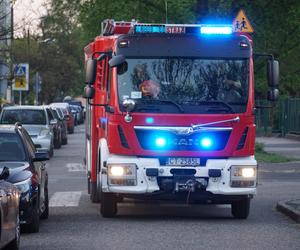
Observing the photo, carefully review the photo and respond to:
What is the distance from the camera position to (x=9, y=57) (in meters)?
43.3

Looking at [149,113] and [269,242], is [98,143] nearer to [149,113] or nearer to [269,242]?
[149,113]

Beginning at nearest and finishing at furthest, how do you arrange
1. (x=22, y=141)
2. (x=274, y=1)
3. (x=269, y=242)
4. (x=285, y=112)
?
(x=269, y=242)
(x=22, y=141)
(x=274, y=1)
(x=285, y=112)

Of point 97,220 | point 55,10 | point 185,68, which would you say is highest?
point 55,10

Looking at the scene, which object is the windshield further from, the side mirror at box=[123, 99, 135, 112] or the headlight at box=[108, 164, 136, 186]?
the headlight at box=[108, 164, 136, 186]

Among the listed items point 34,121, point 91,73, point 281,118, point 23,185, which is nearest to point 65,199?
point 91,73

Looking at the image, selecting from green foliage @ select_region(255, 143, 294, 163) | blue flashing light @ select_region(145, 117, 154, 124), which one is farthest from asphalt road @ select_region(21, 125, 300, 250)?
green foliage @ select_region(255, 143, 294, 163)

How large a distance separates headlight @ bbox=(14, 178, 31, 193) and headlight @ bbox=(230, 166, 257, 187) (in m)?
3.48

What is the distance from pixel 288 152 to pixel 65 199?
18.6 metres

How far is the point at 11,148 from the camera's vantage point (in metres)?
15.2

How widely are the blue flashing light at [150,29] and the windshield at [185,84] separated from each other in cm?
50

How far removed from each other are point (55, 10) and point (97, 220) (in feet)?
62.4

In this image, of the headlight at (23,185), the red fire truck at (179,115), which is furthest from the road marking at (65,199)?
the headlight at (23,185)

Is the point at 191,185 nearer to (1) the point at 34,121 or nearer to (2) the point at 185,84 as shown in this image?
(2) the point at 185,84

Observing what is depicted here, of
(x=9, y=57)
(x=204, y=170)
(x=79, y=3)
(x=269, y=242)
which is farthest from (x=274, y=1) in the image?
(x=269, y=242)
